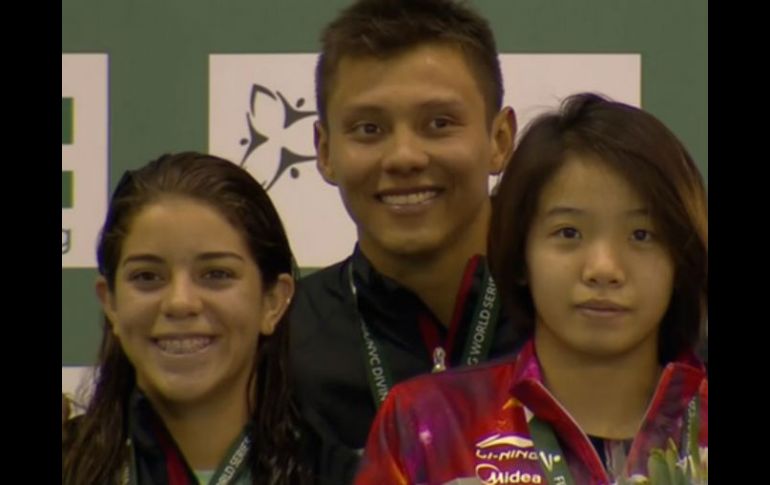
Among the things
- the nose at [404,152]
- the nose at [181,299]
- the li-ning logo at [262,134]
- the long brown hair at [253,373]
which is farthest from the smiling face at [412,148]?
the li-ning logo at [262,134]

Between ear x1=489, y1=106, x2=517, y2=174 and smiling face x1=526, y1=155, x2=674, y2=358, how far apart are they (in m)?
0.52

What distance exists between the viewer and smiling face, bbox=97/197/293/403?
2389 mm

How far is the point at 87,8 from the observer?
3.31 m

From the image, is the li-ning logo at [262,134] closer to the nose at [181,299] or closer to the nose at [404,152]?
the nose at [404,152]

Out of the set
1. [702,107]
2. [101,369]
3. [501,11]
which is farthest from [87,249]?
[702,107]

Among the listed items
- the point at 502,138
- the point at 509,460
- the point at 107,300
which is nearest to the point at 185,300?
the point at 107,300

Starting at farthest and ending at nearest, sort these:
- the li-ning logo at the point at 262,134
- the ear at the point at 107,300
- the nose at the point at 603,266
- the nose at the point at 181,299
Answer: the li-ning logo at the point at 262,134 → the ear at the point at 107,300 → the nose at the point at 181,299 → the nose at the point at 603,266

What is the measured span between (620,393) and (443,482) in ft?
0.94

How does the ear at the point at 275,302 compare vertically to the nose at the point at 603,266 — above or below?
below

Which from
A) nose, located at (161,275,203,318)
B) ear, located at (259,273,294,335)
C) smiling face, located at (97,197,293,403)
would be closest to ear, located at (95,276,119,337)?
smiling face, located at (97,197,293,403)

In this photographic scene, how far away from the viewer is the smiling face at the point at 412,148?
8.54 feet

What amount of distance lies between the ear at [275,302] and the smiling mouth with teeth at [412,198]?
0.22m

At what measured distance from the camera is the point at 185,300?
2363 mm

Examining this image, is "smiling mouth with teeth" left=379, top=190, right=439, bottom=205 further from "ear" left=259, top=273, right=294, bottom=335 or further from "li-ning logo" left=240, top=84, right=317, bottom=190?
"li-ning logo" left=240, top=84, right=317, bottom=190
